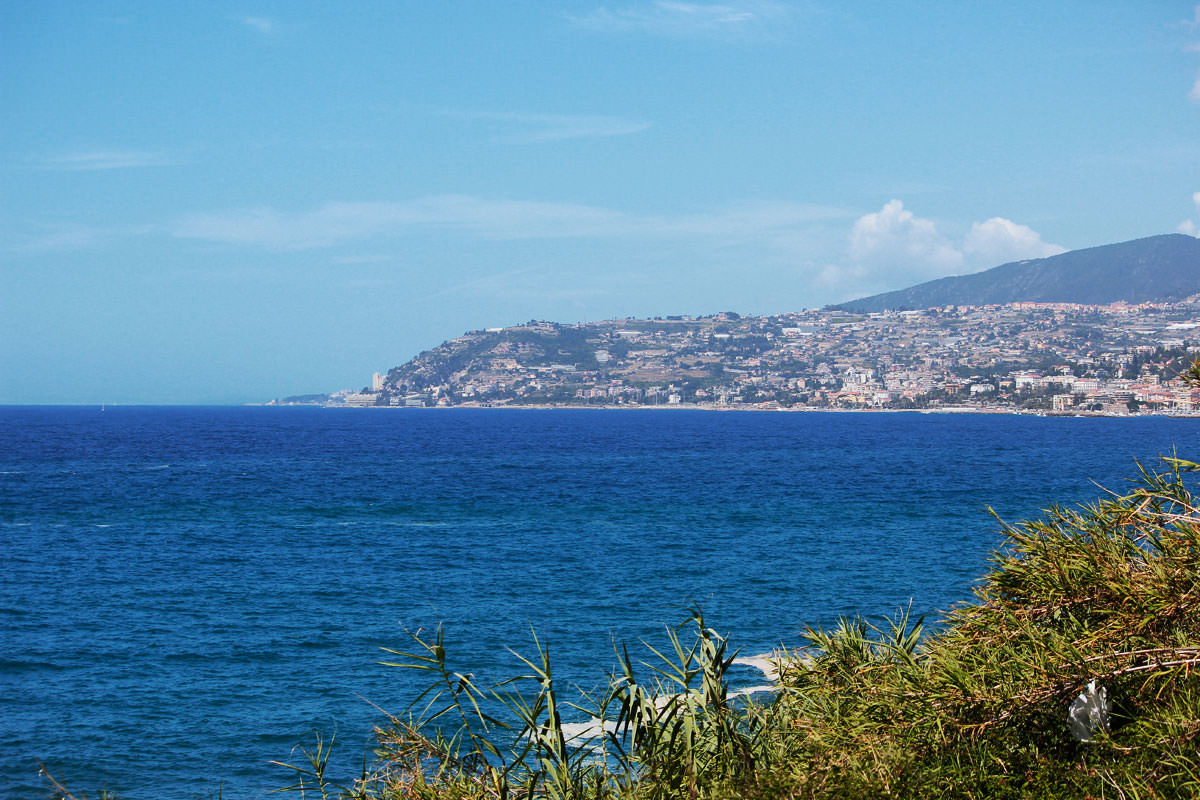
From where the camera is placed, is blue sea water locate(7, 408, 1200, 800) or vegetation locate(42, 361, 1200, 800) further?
blue sea water locate(7, 408, 1200, 800)

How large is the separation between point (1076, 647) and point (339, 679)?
20.0m

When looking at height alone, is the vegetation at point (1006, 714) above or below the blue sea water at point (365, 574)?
above

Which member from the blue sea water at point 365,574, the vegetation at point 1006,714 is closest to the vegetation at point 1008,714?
the vegetation at point 1006,714

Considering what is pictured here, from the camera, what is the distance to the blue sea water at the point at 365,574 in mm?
20672

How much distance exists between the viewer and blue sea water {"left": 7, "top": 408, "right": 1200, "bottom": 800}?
814 inches

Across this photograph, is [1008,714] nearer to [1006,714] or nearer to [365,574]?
[1006,714]

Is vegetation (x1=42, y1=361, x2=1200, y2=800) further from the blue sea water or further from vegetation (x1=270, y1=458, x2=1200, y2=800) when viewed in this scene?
the blue sea water

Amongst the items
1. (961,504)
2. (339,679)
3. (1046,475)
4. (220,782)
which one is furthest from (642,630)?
(1046,475)

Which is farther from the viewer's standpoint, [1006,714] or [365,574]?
[365,574]

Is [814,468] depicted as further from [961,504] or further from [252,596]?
[252,596]

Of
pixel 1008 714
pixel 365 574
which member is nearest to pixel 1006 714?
pixel 1008 714

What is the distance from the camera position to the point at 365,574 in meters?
36.8

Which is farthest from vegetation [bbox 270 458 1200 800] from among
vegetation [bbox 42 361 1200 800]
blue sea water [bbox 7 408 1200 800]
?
blue sea water [bbox 7 408 1200 800]

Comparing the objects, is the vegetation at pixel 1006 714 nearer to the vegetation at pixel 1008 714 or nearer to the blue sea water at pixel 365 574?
the vegetation at pixel 1008 714
